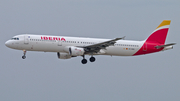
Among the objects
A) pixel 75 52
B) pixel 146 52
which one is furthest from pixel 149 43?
pixel 75 52

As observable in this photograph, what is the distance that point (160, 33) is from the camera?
7319cm

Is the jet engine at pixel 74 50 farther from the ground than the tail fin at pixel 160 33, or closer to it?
closer to it

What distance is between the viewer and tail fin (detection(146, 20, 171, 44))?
7256cm

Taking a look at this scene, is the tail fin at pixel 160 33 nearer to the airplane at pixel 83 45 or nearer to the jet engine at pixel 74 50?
the airplane at pixel 83 45

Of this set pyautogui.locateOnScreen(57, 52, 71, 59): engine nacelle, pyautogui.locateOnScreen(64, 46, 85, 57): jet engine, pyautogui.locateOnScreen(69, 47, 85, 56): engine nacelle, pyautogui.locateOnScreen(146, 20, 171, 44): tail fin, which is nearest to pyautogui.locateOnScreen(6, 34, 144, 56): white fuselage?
pyautogui.locateOnScreen(64, 46, 85, 57): jet engine

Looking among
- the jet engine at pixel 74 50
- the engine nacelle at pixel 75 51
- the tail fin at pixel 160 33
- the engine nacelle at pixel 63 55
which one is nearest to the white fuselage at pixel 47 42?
the jet engine at pixel 74 50

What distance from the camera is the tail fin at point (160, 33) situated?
72562 millimetres

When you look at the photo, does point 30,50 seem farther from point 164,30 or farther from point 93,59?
point 164,30

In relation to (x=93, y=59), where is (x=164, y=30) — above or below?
above

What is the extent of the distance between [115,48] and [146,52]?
6858 millimetres

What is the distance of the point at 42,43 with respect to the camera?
64438mm

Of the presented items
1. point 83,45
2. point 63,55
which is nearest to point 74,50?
point 83,45

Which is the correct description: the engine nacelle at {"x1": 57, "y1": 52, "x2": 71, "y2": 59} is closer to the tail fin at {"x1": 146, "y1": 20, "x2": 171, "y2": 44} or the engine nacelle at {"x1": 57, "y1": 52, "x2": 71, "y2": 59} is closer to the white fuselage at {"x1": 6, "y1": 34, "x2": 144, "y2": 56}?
the white fuselage at {"x1": 6, "y1": 34, "x2": 144, "y2": 56}

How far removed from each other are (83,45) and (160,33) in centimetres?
1656
